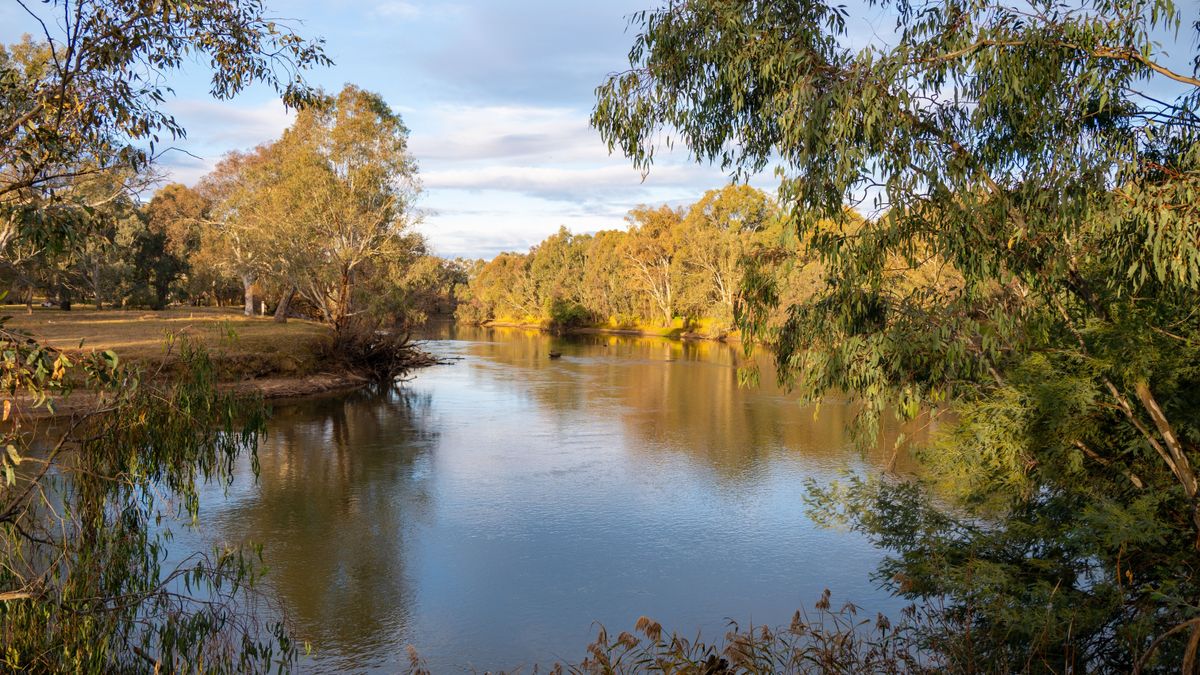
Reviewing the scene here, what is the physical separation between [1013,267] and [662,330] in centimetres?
5017

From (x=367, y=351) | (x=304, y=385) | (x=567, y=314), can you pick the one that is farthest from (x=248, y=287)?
(x=567, y=314)

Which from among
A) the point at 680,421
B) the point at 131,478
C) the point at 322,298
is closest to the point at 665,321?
the point at 322,298

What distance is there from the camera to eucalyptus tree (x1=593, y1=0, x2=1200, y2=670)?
508 centimetres

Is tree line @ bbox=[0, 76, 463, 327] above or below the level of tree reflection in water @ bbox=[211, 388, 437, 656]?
above

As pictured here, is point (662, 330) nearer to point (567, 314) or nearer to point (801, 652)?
point (567, 314)

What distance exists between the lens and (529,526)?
35.4 ft

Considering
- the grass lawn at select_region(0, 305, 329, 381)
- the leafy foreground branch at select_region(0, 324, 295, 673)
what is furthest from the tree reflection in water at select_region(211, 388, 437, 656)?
the grass lawn at select_region(0, 305, 329, 381)

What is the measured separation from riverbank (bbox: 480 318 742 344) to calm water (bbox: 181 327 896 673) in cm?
2750

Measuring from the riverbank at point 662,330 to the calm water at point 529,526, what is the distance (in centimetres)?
2750

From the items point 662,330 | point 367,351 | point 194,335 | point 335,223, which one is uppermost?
point 335,223

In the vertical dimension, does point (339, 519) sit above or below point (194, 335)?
below

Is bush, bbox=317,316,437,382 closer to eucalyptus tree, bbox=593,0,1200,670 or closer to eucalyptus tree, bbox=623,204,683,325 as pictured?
eucalyptus tree, bbox=593,0,1200,670

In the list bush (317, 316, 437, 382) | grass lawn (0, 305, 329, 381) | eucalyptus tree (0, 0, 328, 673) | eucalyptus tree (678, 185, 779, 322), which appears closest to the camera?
eucalyptus tree (0, 0, 328, 673)

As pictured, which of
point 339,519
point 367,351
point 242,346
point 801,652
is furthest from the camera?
point 367,351
